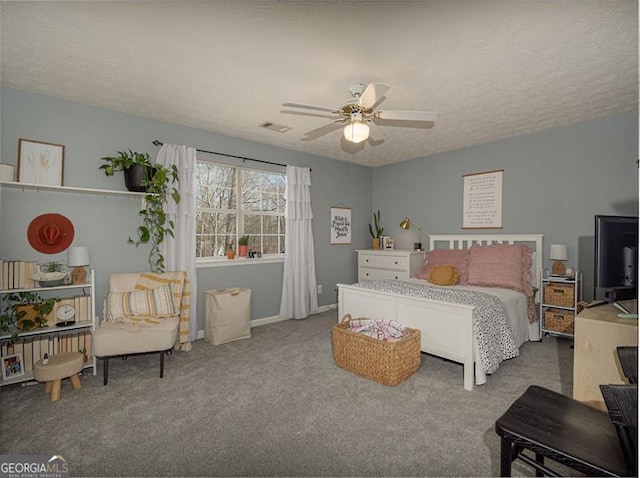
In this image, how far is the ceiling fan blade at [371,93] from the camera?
2130 mm

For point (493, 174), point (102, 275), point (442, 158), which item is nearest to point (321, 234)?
point (442, 158)

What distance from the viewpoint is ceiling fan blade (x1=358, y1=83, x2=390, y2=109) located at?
213cm

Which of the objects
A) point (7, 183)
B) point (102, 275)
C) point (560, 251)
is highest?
point (7, 183)

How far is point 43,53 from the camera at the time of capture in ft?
7.27

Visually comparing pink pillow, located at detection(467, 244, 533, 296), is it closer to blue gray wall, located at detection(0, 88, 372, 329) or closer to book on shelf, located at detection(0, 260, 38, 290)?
blue gray wall, located at detection(0, 88, 372, 329)

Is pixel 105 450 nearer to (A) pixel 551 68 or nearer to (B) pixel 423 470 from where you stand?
(B) pixel 423 470

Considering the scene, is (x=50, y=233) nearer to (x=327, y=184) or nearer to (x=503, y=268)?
(x=327, y=184)

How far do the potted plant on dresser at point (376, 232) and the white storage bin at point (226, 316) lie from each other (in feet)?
8.50

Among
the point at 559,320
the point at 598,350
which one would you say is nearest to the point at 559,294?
the point at 559,320

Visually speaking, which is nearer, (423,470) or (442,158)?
(423,470)

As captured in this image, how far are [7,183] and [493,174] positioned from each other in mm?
5210

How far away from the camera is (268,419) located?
2080 millimetres

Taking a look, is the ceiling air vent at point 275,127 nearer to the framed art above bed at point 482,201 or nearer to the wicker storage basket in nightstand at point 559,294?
the framed art above bed at point 482,201

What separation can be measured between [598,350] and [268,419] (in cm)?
191
